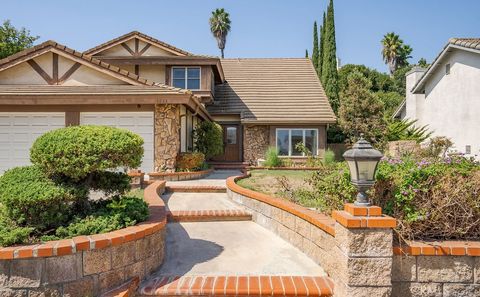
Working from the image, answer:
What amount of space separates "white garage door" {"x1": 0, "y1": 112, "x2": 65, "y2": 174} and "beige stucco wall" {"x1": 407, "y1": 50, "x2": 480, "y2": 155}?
17.1 m

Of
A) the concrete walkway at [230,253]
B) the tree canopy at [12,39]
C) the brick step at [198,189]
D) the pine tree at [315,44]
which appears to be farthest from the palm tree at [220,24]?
the concrete walkway at [230,253]

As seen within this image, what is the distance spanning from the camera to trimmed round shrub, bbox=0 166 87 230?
408 centimetres

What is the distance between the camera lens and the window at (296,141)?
61.8 ft

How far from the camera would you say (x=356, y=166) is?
373 cm

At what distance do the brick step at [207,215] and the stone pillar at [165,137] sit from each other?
5.40m

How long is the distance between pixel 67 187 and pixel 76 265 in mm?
1197

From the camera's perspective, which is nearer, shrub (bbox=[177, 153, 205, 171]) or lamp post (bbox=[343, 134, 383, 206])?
lamp post (bbox=[343, 134, 383, 206])

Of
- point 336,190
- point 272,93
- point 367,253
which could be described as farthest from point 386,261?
point 272,93

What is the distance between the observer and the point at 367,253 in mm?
3656

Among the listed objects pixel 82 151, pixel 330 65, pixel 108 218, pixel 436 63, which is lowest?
pixel 108 218

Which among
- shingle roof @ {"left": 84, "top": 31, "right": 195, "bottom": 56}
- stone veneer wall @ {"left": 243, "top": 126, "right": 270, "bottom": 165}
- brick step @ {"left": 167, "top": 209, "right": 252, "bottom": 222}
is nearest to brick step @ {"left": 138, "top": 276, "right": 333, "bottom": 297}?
brick step @ {"left": 167, "top": 209, "right": 252, "bottom": 222}

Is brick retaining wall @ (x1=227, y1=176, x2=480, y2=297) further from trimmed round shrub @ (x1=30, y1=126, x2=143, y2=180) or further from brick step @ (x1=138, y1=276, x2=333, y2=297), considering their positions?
trimmed round shrub @ (x1=30, y1=126, x2=143, y2=180)

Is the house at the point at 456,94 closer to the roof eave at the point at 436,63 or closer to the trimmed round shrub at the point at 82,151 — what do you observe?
the roof eave at the point at 436,63

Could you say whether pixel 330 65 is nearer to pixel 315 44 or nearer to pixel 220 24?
pixel 315 44
